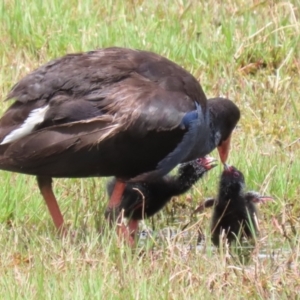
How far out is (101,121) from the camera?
5535 mm

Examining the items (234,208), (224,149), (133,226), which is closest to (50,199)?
(133,226)

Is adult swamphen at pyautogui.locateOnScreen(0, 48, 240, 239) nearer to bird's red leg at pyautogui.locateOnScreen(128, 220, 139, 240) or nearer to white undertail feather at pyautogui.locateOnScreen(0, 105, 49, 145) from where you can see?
white undertail feather at pyautogui.locateOnScreen(0, 105, 49, 145)

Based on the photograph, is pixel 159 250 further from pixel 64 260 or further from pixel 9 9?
pixel 9 9

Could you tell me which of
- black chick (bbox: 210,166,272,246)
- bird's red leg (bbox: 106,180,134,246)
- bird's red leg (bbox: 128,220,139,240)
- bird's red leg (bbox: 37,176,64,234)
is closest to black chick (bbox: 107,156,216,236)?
bird's red leg (bbox: 128,220,139,240)

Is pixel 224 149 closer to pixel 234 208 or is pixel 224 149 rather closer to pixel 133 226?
pixel 234 208

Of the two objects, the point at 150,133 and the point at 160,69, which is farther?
the point at 160,69

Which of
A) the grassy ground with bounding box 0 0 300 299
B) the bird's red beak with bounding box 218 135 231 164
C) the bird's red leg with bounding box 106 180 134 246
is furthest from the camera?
the bird's red beak with bounding box 218 135 231 164

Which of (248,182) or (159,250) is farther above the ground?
(159,250)

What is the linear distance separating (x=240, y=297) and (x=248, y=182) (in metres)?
2.01

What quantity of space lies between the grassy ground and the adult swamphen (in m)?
0.37

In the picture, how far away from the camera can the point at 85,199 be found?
251 inches

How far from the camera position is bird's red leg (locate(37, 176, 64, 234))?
5.96 meters

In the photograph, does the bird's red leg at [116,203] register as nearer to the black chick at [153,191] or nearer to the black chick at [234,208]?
the black chick at [153,191]

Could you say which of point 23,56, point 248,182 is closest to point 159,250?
point 248,182
